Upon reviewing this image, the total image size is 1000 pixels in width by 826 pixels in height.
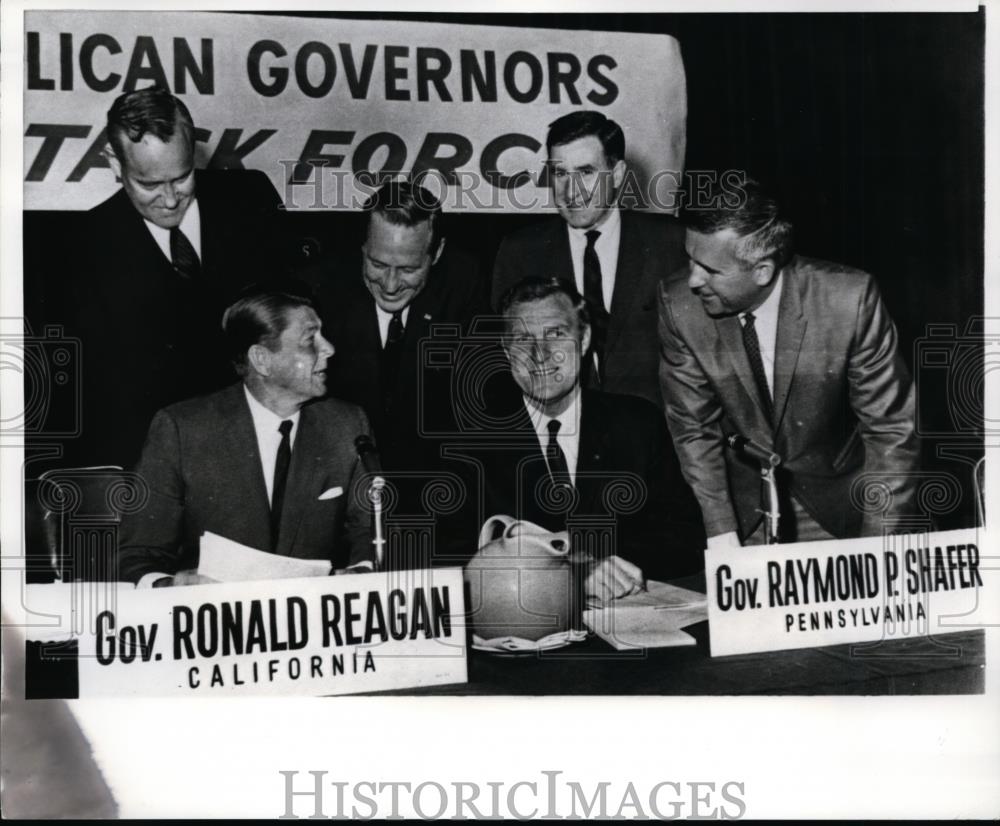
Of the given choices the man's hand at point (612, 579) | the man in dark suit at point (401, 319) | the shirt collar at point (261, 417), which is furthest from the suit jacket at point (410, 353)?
the man's hand at point (612, 579)

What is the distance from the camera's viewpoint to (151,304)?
13.9 ft

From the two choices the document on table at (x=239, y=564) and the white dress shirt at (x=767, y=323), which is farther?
the white dress shirt at (x=767, y=323)

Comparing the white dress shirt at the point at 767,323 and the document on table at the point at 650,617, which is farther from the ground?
the white dress shirt at the point at 767,323

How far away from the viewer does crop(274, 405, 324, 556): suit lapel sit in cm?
423

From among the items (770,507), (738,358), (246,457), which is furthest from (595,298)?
(246,457)

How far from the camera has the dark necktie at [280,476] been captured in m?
4.23

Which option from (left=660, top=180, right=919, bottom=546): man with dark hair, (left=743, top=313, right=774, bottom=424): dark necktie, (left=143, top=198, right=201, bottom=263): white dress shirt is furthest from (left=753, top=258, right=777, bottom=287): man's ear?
(left=143, top=198, right=201, bottom=263): white dress shirt

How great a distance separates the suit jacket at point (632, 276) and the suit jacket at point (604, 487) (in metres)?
0.09

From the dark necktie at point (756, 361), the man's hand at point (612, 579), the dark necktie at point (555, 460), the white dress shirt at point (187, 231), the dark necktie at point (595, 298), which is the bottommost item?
the man's hand at point (612, 579)

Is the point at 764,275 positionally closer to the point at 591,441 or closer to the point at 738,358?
the point at 738,358

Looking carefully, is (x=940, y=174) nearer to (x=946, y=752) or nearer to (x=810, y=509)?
(x=810, y=509)

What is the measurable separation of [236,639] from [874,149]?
112 inches

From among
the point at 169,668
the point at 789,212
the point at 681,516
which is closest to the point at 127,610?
the point at 169,668

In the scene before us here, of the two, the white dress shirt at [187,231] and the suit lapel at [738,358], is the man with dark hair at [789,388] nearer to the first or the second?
the suit lapel at [738,358]
